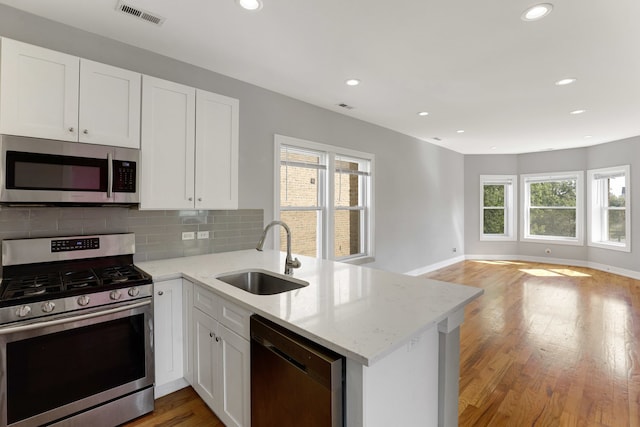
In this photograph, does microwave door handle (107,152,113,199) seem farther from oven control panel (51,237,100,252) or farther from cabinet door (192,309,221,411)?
cabinet door (192,309,221,411)

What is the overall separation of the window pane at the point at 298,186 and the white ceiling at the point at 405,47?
888 millimetres

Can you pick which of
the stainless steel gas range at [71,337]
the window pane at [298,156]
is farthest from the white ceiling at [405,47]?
the stainless steel gas range at [71,337]

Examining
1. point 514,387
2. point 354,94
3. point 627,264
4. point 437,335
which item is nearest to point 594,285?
point 627,264

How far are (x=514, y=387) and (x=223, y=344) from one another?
2.26 metres

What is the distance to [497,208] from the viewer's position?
7.88 m

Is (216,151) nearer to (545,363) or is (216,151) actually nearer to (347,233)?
(347,233)

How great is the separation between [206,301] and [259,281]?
1.45 feet

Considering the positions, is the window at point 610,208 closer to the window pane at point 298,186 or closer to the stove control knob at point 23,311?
the window pane at point 298,186

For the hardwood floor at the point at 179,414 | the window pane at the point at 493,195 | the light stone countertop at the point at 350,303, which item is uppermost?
the window pane at the point at 493,195

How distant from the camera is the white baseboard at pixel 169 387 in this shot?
2191mm

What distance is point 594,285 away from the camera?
17.6ft

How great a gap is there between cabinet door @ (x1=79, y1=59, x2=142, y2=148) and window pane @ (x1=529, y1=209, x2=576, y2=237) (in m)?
8.61

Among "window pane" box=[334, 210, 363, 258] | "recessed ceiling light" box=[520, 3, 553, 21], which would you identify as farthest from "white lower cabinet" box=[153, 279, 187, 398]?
"recessed ceiling light" box=[520, 3, 553, 21]

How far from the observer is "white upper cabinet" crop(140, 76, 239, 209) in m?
2.27
